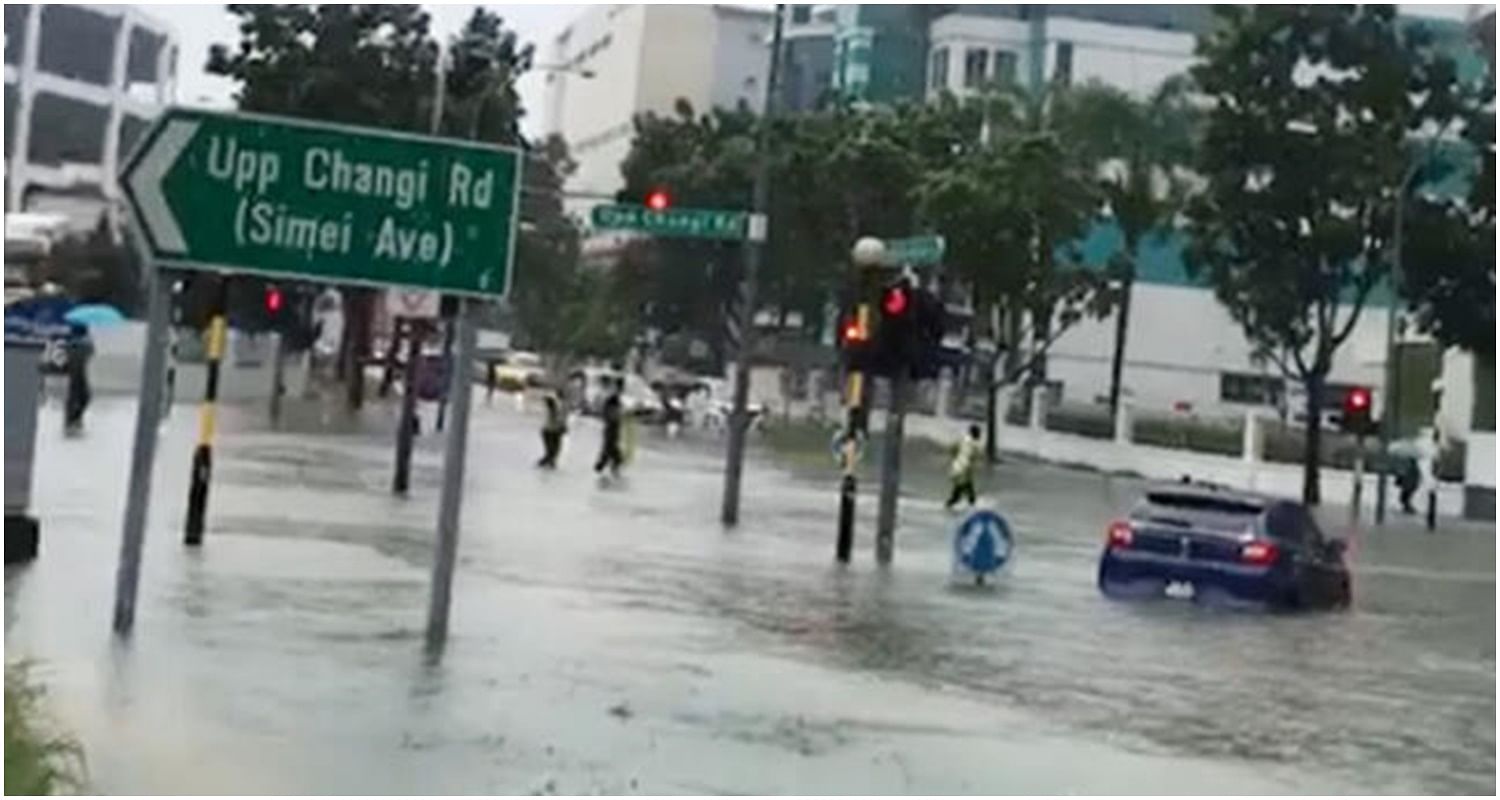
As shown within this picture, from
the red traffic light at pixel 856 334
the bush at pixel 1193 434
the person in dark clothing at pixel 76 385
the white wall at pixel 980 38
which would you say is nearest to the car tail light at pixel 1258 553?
the red traffic light at pixel 856 334

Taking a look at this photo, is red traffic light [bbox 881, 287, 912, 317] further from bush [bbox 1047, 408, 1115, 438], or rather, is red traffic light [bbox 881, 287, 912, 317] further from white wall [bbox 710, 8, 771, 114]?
white wall [bbox 710, 8, 771, 114]

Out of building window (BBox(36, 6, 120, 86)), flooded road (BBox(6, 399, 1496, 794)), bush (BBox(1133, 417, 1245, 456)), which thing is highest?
building window (BBox(36, 6, 120, 86))

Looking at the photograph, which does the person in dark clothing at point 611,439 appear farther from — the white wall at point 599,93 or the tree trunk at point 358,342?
the white wall at point 599,93

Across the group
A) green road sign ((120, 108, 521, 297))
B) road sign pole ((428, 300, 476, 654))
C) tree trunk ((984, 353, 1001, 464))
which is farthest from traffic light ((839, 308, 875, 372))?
tree trunk ((984, 353, 1001, 464))

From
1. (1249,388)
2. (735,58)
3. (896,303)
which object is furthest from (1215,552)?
(735,58)

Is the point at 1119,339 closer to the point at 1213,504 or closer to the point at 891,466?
the point at 891,466

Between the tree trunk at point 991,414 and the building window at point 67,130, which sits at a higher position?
the building window at point 67,130

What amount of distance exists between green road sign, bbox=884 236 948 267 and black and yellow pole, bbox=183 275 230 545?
6527 mm

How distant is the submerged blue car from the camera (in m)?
21.9

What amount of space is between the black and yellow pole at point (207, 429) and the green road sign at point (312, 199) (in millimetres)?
5198

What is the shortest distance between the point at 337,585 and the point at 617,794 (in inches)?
318

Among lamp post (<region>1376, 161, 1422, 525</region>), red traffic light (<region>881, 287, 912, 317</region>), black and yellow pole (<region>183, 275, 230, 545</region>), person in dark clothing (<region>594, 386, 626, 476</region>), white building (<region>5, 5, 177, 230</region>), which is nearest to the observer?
black and yellow pole (<region>183, 275, 230, 545</region>)

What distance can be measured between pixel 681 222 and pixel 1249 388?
6188cm

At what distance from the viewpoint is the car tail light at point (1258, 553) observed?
21.8 metres
